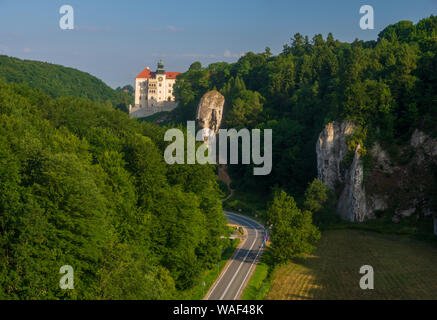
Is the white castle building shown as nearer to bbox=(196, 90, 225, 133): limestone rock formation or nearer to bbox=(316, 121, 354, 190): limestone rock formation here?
bbox=(196, 90, 225, 133): limestone rock formation

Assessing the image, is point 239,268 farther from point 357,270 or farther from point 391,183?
point 391,183

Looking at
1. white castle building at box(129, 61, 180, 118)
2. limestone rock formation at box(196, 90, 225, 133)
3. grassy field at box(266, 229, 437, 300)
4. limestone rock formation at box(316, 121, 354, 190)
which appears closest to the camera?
grassy field at box(266, 229, 437, 300)

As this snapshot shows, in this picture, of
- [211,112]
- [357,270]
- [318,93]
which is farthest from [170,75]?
[357,270]

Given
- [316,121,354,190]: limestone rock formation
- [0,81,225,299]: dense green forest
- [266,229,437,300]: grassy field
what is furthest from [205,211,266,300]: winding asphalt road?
[316,121,354,190]: limestone rock formation

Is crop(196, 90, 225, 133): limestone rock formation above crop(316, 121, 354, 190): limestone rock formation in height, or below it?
above

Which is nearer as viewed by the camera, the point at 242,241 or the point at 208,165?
the point at 208,165

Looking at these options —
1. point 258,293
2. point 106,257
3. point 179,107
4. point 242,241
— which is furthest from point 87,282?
point 179,107

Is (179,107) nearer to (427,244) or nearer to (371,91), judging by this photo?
(371,91)
